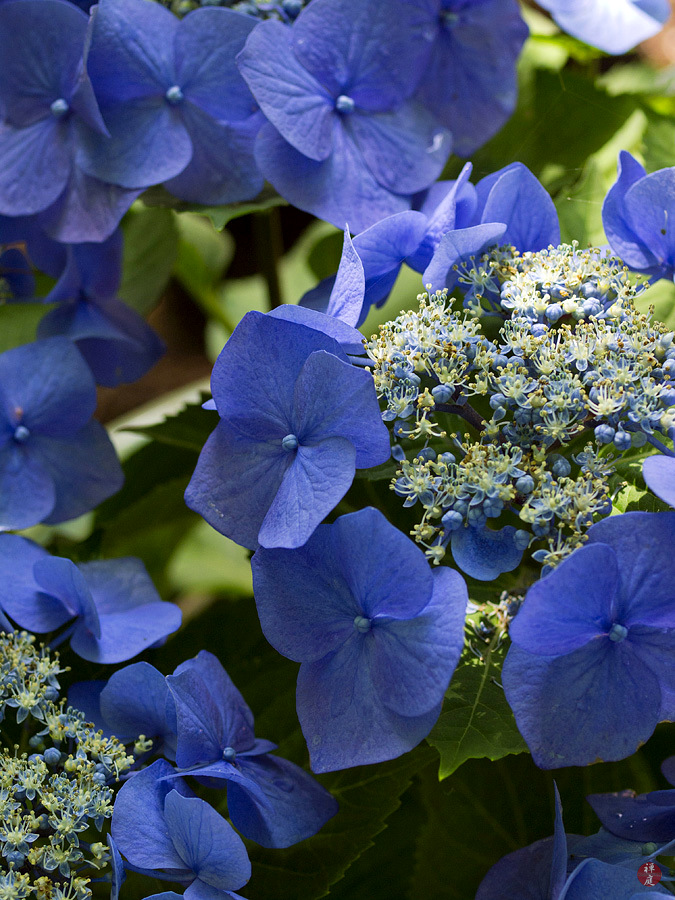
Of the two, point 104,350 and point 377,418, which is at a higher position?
point 377,418

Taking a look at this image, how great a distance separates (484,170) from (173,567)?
0.61m

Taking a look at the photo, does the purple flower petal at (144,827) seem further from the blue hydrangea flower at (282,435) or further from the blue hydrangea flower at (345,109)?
the blue hydrangea flower at (345,109)

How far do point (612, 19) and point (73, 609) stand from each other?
63cm

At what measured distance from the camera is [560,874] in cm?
43

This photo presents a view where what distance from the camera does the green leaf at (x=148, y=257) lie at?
86cm

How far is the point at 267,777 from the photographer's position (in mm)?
472

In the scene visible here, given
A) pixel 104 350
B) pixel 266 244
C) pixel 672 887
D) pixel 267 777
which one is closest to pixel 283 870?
pixel 267 777

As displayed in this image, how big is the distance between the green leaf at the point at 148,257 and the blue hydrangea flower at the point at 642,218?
49 centimetres

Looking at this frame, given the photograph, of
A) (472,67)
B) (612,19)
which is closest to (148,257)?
(472,67)

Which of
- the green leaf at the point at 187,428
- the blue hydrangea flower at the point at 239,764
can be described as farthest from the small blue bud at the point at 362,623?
the green leaf at the point at 187,428

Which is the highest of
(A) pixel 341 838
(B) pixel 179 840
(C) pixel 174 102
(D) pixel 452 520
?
(C) pixel 174 102

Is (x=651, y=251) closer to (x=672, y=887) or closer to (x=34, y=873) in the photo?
(x=672, y=887)
